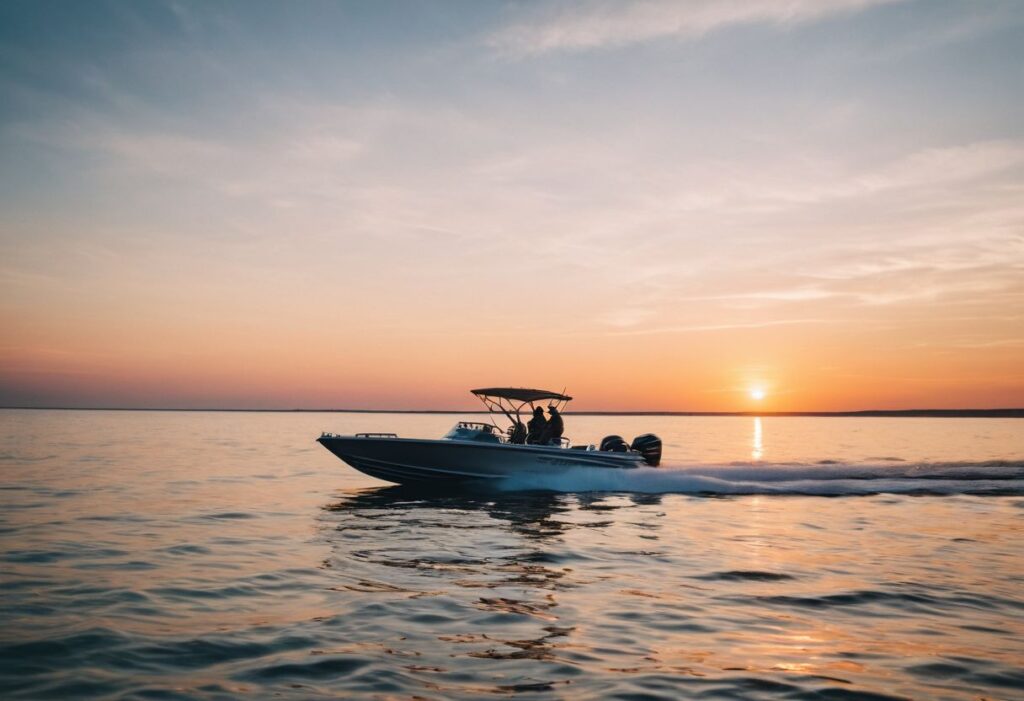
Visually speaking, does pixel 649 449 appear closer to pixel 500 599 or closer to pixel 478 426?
pixel 478 426

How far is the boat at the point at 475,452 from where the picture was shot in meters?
23.9

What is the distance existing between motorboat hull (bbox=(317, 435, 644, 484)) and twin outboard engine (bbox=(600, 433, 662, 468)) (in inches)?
116

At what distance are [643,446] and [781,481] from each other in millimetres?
6543

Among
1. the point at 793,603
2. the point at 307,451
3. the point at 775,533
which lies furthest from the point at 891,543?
the point at 307,451

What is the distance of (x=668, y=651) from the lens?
26.2 ft

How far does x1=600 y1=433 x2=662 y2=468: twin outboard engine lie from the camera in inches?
1096

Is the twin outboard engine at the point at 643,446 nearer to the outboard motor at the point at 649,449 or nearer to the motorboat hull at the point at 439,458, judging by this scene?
the outboard motor at the point at 649,449

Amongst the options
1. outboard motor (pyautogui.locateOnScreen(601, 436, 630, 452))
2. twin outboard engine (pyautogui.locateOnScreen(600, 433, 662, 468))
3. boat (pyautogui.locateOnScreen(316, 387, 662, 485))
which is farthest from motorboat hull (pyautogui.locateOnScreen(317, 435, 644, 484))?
twin outboard engine (pyautogui.locateOnScreen(600, 433, 662, 468))

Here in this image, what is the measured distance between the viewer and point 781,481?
30.2 m

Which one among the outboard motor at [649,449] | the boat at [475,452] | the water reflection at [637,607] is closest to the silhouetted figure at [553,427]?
the boat at [475,452]

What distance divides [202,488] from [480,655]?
2010cm

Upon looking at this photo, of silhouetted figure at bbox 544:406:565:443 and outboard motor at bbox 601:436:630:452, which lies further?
outboard motor at bbox 601:436:630:452

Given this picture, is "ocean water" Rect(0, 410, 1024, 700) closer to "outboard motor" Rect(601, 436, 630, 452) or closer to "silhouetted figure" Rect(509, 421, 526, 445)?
"silhouetted figure" Rect(509, 421, 526, 445)

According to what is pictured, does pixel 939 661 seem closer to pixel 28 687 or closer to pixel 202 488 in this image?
pixel 28 687
